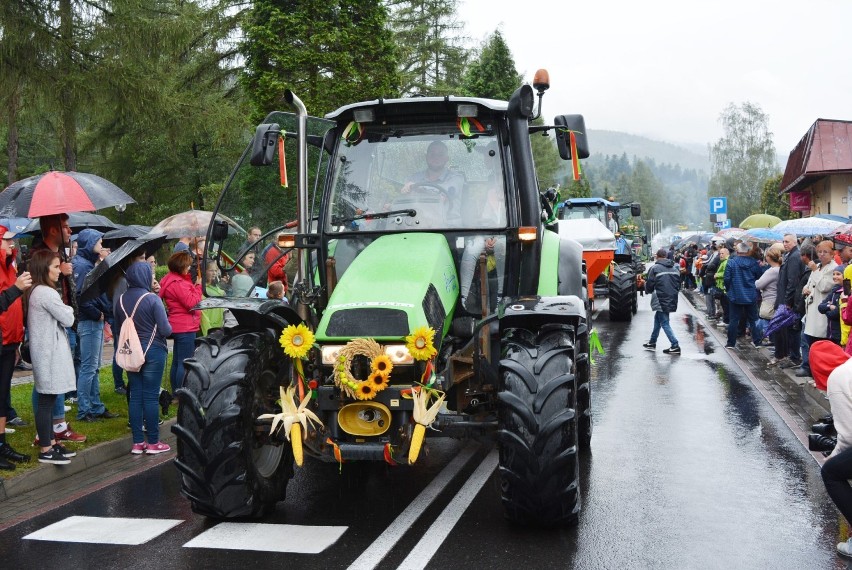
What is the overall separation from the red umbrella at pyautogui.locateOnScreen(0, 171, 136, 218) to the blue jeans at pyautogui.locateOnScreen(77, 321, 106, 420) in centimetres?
143

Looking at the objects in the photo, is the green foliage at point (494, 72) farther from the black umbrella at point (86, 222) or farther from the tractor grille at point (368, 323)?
the tractor grille at point (368, 323)

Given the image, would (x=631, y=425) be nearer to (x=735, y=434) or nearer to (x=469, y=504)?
(x=735, y=434)

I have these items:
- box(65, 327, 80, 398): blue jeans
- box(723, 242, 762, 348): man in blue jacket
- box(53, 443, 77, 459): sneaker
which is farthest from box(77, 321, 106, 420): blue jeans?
box(723, 242, 762, 348): man in blue jacket

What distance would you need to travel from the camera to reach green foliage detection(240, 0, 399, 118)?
22953mm

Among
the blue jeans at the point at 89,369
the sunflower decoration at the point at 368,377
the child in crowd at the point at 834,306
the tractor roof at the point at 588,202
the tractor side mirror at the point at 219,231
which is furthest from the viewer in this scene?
the tractor roof at the point at 588,202

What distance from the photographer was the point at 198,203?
101 ft

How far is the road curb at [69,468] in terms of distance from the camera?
691 centimetres

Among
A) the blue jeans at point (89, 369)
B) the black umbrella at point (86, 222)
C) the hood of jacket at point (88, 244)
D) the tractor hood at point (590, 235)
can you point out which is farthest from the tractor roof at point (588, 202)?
the blue jeans at point (89, 369)

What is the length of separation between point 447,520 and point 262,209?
2943 millimetres

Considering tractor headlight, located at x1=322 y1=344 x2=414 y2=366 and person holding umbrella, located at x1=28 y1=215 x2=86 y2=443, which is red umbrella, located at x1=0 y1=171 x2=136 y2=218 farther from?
tractor headlight, located at x1=322 y1=344 x2=414 y2=366

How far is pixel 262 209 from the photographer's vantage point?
729 cm

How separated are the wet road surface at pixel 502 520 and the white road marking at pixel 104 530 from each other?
1.8 inches

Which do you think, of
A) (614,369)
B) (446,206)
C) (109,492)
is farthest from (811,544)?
(614,369)

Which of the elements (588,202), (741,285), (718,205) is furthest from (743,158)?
(741,285)
